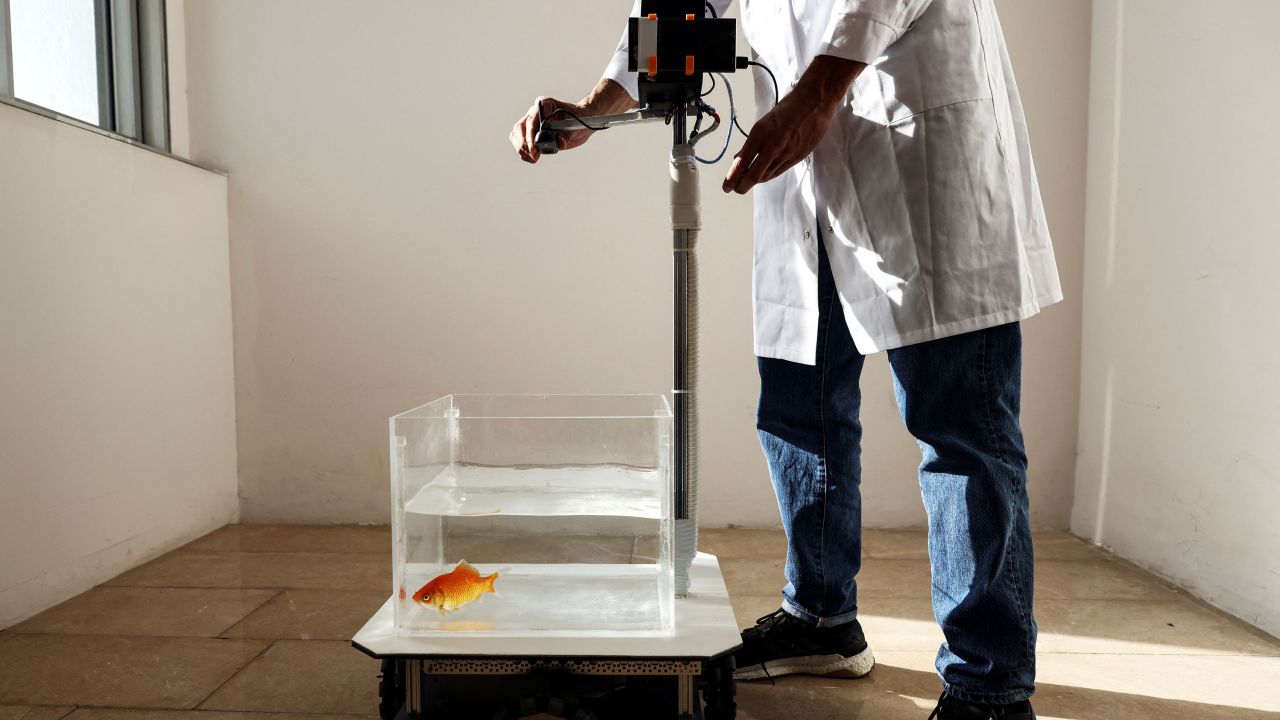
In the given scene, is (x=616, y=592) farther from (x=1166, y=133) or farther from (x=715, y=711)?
(x=1166, y=133)

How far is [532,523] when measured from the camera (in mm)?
1011

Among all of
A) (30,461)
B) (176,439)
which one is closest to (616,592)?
(30,461)

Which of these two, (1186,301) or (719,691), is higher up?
(1186,301)

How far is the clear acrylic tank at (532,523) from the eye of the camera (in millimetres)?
990

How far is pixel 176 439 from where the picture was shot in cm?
202

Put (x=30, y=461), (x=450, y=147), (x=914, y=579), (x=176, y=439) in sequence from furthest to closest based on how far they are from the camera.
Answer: (x=450, y=147) < (x=176, y=439) < (x=914, y=579) < (x=30, y=461)

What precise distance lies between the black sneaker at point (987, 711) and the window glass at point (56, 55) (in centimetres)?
203

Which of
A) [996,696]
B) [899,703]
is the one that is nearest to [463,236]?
[899,703]

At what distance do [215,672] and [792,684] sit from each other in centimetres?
91

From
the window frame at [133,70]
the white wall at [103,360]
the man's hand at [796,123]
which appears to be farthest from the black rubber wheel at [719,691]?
the window frame at [133,70]

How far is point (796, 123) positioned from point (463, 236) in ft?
4.56

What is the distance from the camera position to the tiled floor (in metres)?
1.19

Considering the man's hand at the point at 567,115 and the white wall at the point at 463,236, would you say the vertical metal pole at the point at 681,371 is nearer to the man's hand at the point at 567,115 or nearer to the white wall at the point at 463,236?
the man's hand at the point at 567,115

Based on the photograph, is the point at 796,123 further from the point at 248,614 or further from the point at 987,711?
the point at 248,614
